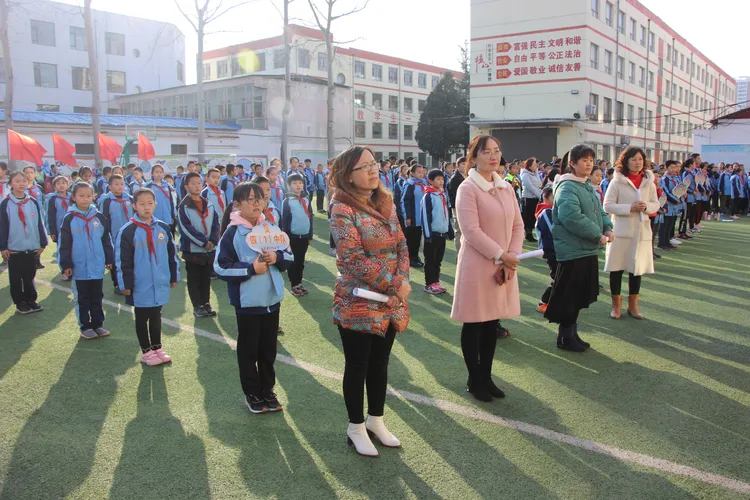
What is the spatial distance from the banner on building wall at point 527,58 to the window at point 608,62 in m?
3.97

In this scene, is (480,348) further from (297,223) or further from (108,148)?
(108,148)

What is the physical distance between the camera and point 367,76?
2163 inches

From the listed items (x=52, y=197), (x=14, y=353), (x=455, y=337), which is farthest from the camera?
(x=52, y=197)

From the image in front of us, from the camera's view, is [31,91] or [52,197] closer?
[52,197]

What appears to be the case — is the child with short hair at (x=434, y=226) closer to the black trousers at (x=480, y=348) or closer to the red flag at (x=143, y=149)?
the black trousers at (x=480, y=348)

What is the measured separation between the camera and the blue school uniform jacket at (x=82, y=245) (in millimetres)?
6094

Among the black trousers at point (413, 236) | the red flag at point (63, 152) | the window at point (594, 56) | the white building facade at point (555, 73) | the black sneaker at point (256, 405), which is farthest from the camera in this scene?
the window at point (594, 56)

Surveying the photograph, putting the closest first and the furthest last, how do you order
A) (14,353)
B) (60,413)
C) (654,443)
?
(654,443) < (60,413) < (14,353)

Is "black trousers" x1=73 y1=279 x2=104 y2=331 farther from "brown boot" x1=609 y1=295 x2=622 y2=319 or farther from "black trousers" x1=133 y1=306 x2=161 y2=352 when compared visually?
"brown boot" x1=609 y1=295 x2=622 y2=319

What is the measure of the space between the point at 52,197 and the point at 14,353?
372 cm

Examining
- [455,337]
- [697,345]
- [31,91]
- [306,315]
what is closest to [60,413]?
[306,315]

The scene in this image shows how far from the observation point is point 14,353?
18.8ft

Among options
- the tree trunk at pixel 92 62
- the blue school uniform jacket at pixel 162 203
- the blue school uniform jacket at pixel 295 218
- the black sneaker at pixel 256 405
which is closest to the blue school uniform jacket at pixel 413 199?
the blue school uniform jacket at pixel 295 218

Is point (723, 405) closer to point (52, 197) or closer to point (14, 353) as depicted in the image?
point (14, 353)
